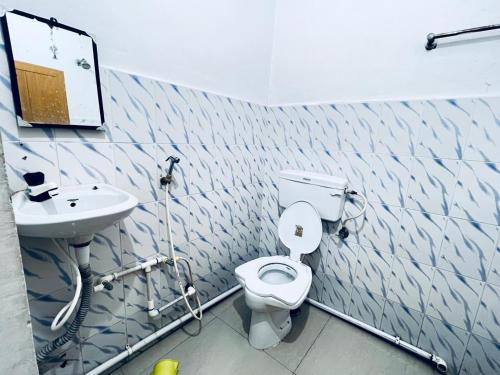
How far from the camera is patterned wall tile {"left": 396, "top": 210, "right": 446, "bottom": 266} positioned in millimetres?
1224

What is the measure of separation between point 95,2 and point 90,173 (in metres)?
0.67

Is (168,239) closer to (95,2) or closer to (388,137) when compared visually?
(95,2)

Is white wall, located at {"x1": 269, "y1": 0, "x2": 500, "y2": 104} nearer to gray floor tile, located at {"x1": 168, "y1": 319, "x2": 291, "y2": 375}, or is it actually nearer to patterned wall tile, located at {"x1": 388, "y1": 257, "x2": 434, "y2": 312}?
patterned wall tile, located at {"x1": 388, "y1": 257, "x2": 434, "y2": 312}

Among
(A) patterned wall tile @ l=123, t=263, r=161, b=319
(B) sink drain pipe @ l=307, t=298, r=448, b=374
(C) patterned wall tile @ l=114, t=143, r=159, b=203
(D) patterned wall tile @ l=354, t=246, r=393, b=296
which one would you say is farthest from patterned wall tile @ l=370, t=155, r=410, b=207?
(A) patterned wall tile @ l=123, t=263, r=161, b=319

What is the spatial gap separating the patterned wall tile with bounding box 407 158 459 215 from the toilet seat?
28.2 inches

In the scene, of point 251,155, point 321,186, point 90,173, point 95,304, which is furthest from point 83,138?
point 321,186

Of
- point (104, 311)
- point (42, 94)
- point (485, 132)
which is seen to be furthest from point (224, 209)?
point (485, 132)

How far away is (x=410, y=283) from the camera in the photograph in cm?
133

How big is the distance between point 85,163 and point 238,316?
132 centimetres

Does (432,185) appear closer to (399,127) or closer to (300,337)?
(399,127)

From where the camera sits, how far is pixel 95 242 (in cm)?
105

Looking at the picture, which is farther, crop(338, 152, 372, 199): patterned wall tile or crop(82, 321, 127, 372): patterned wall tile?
crop(338, 152, 372, 199): patterned wall tile

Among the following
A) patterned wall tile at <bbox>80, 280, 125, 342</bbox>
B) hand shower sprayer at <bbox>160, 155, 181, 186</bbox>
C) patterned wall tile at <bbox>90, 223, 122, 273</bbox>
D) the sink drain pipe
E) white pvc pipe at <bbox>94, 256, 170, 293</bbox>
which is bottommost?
the sink drain pipe

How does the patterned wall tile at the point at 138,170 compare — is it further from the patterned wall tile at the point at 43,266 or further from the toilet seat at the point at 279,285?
the toilet seat at the point at 279,285
